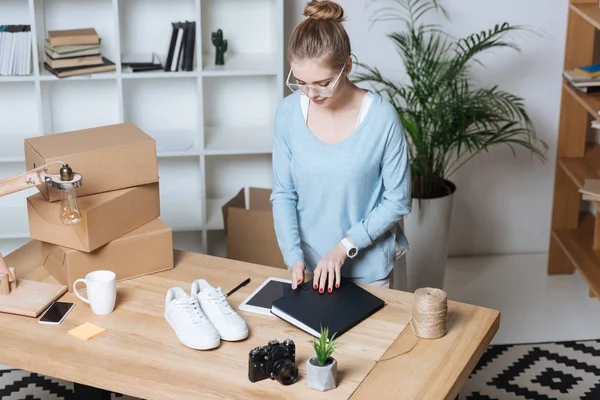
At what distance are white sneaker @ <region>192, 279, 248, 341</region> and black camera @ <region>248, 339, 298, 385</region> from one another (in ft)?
0.51

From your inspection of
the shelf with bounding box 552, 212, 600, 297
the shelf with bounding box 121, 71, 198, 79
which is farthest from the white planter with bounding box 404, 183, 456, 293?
the shelf with bounding box 121, 71, 198, 79

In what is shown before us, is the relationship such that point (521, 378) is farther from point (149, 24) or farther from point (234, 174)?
point (149, 24)

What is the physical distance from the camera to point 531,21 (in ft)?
13.3

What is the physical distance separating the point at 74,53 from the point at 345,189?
1734 mm

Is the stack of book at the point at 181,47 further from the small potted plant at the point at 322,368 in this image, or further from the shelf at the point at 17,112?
the small potted plant at the point at 322,368

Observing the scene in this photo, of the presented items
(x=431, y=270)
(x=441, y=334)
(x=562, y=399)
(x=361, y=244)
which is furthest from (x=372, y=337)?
(x=431, y=270)

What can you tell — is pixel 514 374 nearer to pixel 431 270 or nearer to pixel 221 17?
pixel 431 270

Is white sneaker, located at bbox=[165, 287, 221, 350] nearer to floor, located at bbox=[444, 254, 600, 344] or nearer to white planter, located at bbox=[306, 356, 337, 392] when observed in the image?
white planter, located at bbox=[306, 356, 337, 392]

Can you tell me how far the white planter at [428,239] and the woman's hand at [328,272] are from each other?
149 centimetres

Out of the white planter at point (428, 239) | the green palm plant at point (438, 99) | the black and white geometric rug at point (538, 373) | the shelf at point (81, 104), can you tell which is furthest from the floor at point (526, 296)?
the shelf at point (81, 104)

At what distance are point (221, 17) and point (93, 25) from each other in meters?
0.56

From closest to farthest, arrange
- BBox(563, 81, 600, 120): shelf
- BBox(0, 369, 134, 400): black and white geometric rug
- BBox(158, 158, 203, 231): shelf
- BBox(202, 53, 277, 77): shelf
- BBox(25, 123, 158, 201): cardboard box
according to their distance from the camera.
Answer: BBox(25, 123, 158, 201): cardboard box → BBox(0, 369, 134, 400): black and white geometric rug → BBox(563, 81, 600, 120): shelf → BBox(202, 53, 277, 77): shelf → BBox(158, 158, 203, 231): shelf

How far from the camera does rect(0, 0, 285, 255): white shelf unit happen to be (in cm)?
377

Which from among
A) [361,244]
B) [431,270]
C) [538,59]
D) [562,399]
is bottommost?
[562,399]
